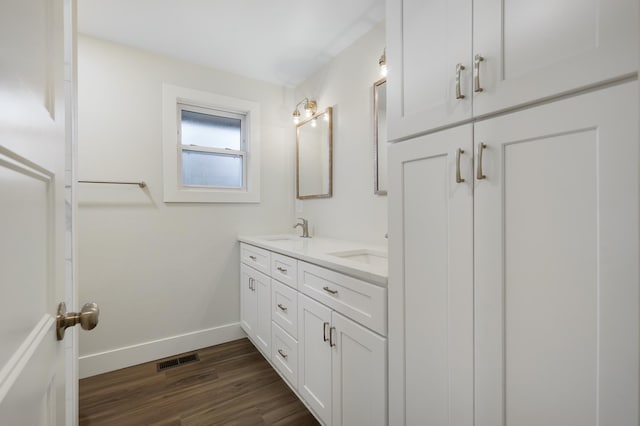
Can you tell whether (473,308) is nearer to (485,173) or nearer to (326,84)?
(485,173)

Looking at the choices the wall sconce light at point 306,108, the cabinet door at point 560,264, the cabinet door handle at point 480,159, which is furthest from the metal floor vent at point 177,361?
the cabinet door handle at point 480,159

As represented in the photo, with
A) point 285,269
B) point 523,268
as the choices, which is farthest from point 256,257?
point 523,268

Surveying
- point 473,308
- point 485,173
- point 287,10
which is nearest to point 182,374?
point 473,308

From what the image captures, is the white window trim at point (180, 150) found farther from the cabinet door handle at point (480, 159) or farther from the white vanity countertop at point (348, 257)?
the cabinet door handle at point (480, 159)

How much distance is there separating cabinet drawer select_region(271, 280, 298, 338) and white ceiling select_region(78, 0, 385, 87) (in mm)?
1767

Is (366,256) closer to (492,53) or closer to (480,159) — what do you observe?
(480,159)

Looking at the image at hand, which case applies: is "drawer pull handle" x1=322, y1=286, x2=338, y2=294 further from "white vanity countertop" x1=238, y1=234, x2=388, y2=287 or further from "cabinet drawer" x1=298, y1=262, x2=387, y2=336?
"white vanity countertop" x1=238, y1=234, x2=388, y2=287

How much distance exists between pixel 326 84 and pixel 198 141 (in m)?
1.23

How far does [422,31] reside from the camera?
0.97 meters

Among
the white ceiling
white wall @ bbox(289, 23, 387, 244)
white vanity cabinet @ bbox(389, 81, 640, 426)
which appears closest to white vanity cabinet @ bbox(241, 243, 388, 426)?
white vanity cabinet @ bbox(389, 81, 640, 426)

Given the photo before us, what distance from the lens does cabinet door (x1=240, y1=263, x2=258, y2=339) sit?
7.55ft

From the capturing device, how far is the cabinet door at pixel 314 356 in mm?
1414

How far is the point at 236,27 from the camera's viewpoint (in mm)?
Result: 2012

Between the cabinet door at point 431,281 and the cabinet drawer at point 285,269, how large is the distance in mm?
735
